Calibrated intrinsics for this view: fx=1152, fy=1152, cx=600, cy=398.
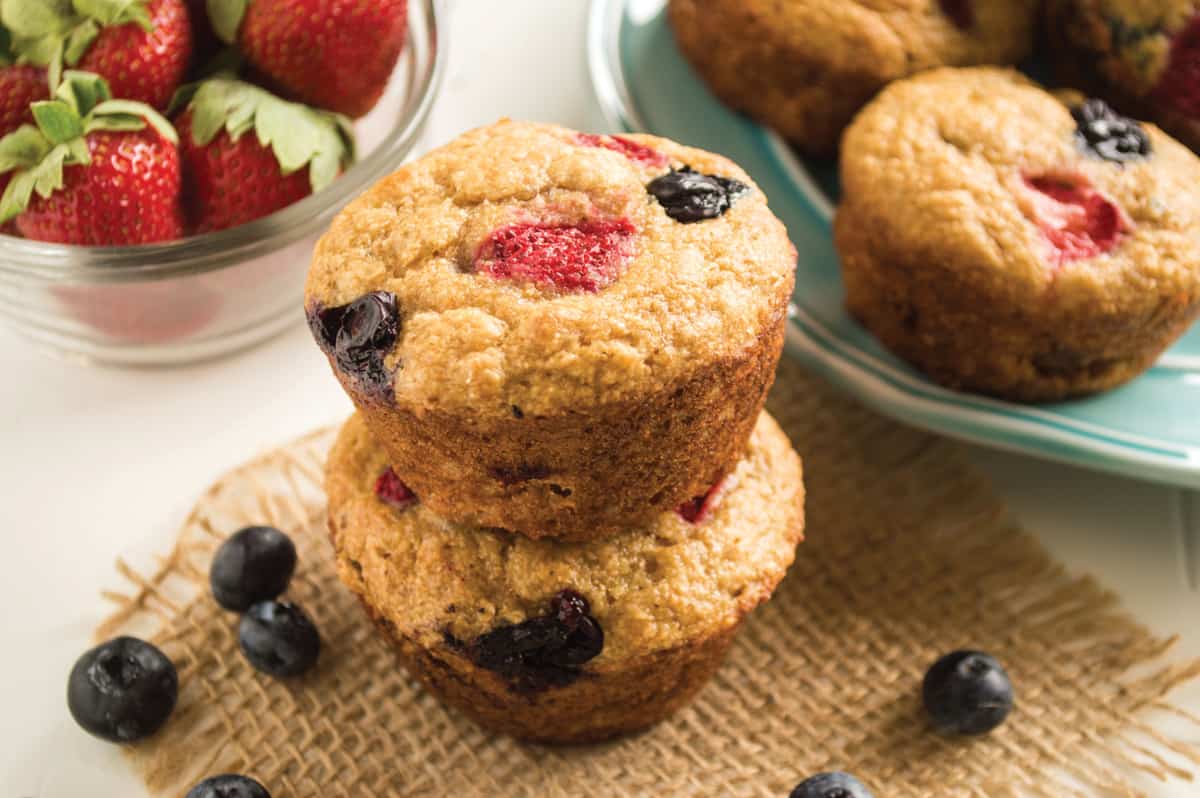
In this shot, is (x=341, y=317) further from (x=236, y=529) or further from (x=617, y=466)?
(x=236, y=529)

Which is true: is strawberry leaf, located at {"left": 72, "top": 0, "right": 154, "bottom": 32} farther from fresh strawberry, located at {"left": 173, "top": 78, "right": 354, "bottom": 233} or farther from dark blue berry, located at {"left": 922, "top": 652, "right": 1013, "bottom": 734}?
dark blue berry, located at {"left": 922, "top": 652, "right": 1013, "bottom": 734}

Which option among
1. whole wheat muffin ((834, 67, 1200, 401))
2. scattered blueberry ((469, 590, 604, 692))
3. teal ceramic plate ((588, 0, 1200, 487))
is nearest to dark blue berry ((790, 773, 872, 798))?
scattered blueberry ((469, 590, 604, 692))

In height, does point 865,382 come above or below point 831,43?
below

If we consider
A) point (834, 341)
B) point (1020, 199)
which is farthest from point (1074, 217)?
point (834, 341)

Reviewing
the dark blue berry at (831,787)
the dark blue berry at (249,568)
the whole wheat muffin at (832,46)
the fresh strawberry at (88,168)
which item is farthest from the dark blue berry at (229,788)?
the whole wheat muffin at (832,46)

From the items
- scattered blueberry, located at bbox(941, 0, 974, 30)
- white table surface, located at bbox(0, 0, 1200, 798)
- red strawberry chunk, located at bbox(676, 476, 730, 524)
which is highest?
scattered blueberry, located at bbox(941, 0, 974, 30)

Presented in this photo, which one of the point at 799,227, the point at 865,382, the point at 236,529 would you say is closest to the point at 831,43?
the point at 799,227
